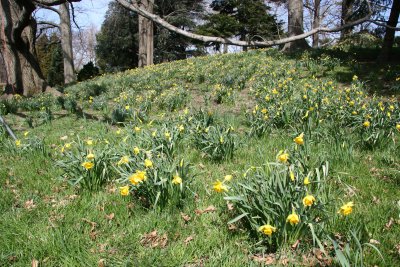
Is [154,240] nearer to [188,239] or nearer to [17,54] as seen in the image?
[188,239]

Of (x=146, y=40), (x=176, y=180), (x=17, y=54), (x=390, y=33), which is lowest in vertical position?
(x=176, y=180)

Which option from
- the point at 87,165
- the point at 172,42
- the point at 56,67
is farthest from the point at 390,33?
the point at 56,67

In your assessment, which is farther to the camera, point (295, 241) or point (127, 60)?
point (127, 60)

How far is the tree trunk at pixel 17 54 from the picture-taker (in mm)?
9914

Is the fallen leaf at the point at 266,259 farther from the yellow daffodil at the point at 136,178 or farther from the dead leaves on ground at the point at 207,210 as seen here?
the yellow daffodil at the point at 136,178

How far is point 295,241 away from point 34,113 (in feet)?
24.6

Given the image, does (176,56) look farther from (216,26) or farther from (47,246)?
(47,246)

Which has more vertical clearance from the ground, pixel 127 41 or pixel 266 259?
pixel 127 41

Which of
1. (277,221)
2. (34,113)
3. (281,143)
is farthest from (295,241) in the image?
(34,113)

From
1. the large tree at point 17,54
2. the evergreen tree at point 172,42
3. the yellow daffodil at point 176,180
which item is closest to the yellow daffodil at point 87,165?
the yellow daffodil at point 176,180

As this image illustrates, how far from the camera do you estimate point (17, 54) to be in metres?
10.6

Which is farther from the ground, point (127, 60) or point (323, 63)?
point (127, 60)

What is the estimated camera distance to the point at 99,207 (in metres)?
2.90

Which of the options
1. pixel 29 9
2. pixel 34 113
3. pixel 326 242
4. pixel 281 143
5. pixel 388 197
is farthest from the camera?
pixel 34 113
